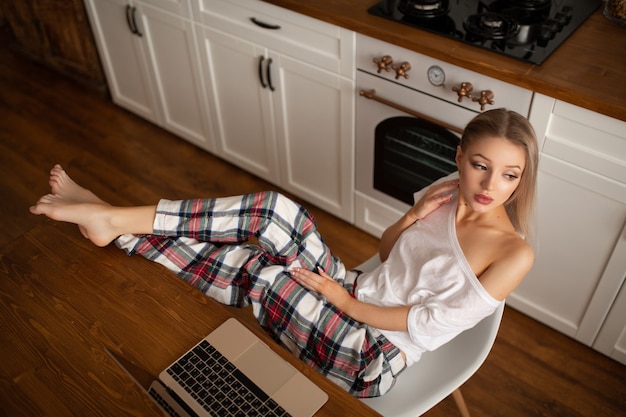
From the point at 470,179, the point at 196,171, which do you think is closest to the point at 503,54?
the point at 470,179

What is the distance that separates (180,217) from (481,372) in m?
1.14

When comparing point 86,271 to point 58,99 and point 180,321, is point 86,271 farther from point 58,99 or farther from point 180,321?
point 58,99

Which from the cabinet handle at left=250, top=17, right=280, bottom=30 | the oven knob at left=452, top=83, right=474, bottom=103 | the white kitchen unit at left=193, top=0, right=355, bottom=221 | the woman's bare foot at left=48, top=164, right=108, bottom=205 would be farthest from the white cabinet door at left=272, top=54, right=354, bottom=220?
the woman's bare foot at left=48, top=164, right=108, bottom=205

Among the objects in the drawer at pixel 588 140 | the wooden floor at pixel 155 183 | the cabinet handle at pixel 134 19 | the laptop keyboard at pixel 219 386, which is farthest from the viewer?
the cabinet handle at pixel 134 19

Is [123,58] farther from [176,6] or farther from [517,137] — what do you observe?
[517,137]

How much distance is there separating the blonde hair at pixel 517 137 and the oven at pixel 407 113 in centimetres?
46

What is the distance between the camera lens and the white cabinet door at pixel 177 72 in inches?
102

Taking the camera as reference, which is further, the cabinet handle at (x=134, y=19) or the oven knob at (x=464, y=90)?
the cabinet handle at (x=134, y=19)

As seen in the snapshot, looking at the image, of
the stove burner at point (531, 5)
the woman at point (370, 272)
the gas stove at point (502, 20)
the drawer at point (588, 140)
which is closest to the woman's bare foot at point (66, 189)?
the woman at point (370, 272)

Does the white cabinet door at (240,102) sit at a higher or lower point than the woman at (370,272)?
lower

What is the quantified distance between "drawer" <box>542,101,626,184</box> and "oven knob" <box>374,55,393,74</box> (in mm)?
502

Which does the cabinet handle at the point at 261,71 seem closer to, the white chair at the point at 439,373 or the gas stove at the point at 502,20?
the gas stove at the point at 502,20

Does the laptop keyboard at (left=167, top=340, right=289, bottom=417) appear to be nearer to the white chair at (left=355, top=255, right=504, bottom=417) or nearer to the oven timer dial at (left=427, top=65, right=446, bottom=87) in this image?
the white chair at (left=355, top=255, right=504, bottom=417)

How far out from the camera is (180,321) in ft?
4.21
